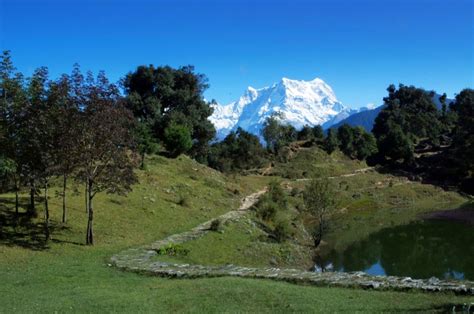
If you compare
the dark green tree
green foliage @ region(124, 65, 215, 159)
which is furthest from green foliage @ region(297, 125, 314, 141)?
green foliage @ region(124, 65, 215, 159)

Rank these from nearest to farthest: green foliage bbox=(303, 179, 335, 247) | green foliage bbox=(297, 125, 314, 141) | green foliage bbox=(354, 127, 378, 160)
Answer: green foliage bbox=(303, 179, 335, 247) < green foliage bbox=(354, 127, 378, 160) < green foliage bbox=(297, 125, 314, 141)

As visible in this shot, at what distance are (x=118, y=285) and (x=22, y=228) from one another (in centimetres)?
1404

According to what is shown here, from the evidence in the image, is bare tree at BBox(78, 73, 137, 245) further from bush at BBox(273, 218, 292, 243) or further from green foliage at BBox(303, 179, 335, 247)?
green foliage at BBox(303, 179, 335, 247)

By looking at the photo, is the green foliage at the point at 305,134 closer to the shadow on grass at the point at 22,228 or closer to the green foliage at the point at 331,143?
the green foliage at the point at 331,143

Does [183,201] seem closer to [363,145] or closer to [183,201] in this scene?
[183,201]

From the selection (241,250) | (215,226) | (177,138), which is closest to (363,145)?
(177,138)

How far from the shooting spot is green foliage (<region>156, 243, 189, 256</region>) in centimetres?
3231

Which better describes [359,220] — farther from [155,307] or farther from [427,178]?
[155,307]

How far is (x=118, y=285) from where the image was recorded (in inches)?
865

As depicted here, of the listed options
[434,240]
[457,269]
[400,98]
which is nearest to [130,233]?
[457,269]

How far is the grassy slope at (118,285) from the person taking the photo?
58.2ft

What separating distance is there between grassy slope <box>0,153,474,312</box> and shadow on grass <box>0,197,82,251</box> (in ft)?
0.40

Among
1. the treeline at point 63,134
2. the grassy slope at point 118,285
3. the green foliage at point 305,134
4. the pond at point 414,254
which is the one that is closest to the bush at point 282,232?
the pond at point 414,254

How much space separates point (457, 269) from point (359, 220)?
96.1 feet
